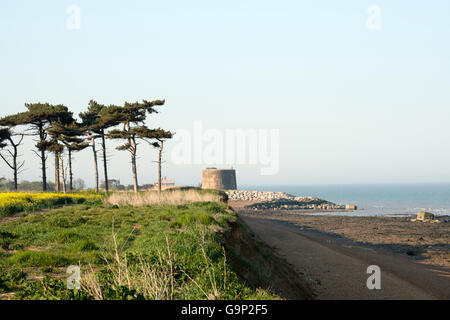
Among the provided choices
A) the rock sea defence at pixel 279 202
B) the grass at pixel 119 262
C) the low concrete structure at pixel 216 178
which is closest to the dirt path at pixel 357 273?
the grass at pixel 119 262

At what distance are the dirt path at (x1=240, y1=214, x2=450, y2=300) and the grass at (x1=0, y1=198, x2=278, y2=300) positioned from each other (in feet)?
18.4

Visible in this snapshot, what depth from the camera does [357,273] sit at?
20.8 m

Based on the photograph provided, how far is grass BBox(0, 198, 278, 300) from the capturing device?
22.8 feet

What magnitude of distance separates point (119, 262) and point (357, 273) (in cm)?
1663

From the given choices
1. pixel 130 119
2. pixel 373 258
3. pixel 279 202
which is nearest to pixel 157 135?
pixel 130 119

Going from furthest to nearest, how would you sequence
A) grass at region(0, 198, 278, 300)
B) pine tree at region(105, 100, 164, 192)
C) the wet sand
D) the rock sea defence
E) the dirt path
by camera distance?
the rock sea defence < pine tree at region(105, 100, 164, 192) < the wet sand < the dirt path < grass at region(0, 198, 278, 300)

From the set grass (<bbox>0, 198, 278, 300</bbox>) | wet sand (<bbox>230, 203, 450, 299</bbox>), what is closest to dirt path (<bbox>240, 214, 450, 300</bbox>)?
wet sand (<bbox>230, 203, 450, 299</bbox>)

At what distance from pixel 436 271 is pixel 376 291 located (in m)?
8.11

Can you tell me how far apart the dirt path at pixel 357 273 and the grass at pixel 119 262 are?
221 inches

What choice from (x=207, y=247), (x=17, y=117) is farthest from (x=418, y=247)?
(x=17, y=117)

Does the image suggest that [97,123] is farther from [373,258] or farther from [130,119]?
[373,258]

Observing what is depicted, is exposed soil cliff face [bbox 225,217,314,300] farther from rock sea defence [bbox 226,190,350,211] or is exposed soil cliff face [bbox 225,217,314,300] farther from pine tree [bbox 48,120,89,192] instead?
rock sea defence [bbox 226,190,350,211]
